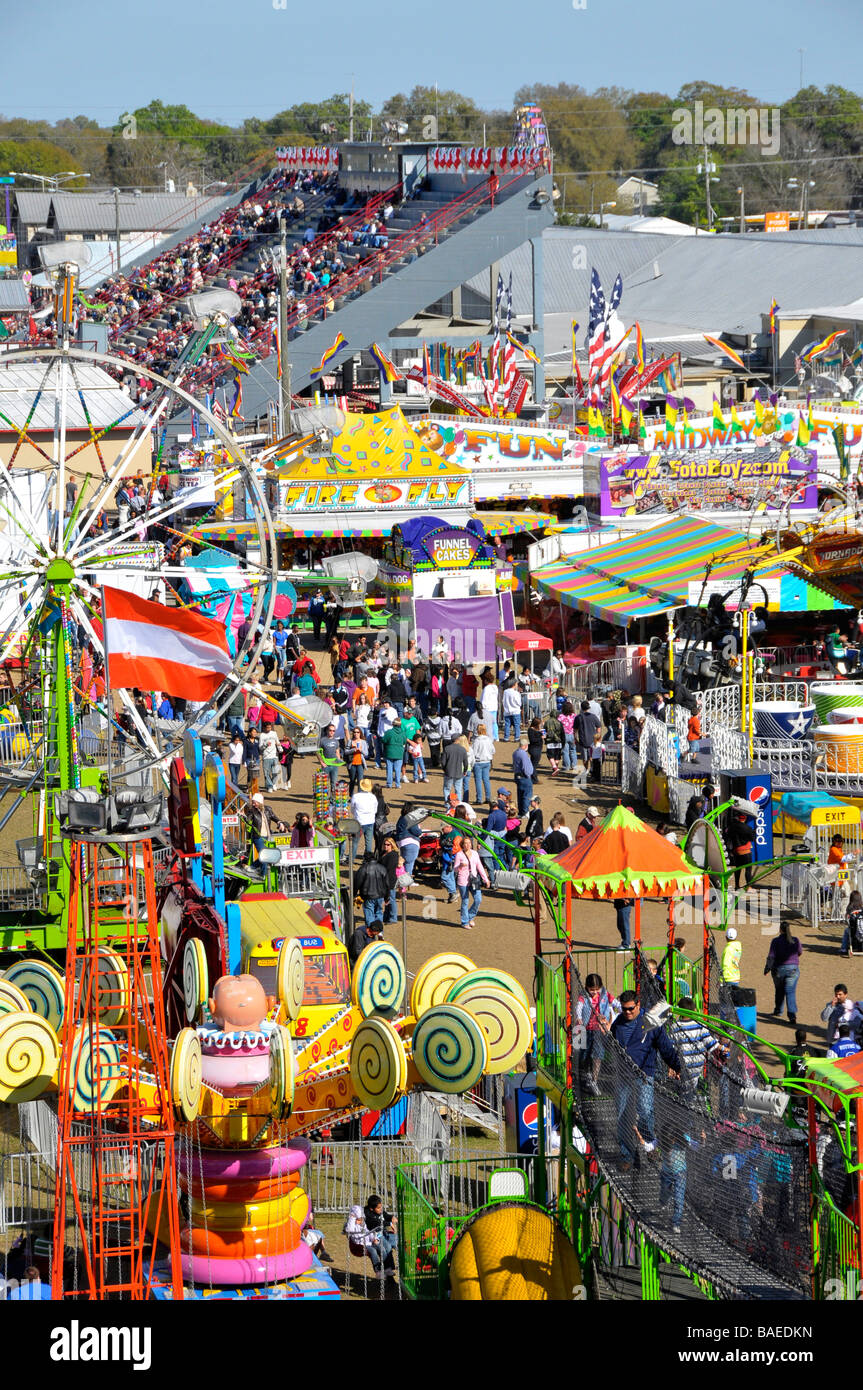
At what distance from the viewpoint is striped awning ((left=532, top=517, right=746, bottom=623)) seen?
25.3m

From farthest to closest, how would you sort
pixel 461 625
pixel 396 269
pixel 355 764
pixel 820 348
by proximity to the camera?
1. pixel 820 348
2. pixel 396 269
3. pixel 461 625
4. pixel 355 764

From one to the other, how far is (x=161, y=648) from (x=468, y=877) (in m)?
5.07

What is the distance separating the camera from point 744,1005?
13102 mm

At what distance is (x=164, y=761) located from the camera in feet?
44.2

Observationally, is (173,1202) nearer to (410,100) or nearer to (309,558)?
(309,558)

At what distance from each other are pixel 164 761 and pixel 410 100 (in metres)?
88.0

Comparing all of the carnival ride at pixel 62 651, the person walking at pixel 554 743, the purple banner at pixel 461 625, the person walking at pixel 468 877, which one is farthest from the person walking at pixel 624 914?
the purple banner at pixel 461 625

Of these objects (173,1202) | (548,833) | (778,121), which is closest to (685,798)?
(548,833)

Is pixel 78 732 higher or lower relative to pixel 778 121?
lower

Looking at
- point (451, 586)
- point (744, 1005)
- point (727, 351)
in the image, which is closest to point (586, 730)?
point (451, 586)

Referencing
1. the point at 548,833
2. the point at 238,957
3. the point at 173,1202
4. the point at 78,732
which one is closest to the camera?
the point at 173,1202

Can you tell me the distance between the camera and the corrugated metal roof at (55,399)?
32.7 metres

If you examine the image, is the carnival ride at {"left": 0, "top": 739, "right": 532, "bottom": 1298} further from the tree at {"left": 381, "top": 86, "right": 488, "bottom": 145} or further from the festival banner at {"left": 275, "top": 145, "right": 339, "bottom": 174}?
the tree at {"left": 381, "top": 86, "right": 488, "bottom": 145}

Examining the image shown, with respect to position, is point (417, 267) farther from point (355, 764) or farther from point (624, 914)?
point (624, 914)
